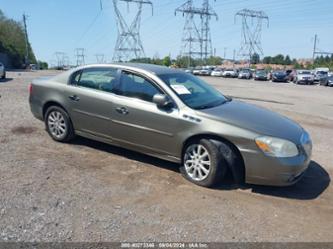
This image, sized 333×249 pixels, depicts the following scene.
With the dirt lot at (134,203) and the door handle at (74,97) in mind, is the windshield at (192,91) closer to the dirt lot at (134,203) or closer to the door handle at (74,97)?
the dirt lot at (134,203)

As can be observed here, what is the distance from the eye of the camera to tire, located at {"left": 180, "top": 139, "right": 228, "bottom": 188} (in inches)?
168

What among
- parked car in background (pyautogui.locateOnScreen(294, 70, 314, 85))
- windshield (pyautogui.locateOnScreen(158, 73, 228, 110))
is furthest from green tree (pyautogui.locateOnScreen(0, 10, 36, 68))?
windshield (pyautogui.locateOnScreen(158, 73, 228, 110))

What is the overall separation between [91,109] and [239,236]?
10.2 ft

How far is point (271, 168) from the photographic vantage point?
409 centimetres

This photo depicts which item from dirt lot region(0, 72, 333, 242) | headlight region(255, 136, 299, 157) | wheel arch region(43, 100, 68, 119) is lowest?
dirt lot region(0, 72, 333, 242)

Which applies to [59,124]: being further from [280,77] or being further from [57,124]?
[280,77]

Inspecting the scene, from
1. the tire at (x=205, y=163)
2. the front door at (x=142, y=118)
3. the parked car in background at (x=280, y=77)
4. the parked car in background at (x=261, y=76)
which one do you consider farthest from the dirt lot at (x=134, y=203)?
the parked car in background at (x=261, y=76)

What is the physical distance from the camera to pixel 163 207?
3.79 metres

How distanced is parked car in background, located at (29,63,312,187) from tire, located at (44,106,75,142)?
0.06 ft

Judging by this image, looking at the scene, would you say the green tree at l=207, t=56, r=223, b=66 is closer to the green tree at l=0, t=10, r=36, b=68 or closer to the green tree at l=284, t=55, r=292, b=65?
the green tree at l=284, t=55, r=292, b=65

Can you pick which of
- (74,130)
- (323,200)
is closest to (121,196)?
(74,130)

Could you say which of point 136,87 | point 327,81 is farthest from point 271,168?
point 327,81

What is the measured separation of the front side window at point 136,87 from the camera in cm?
486

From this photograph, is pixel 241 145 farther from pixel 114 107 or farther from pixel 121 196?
pixel 114 107
